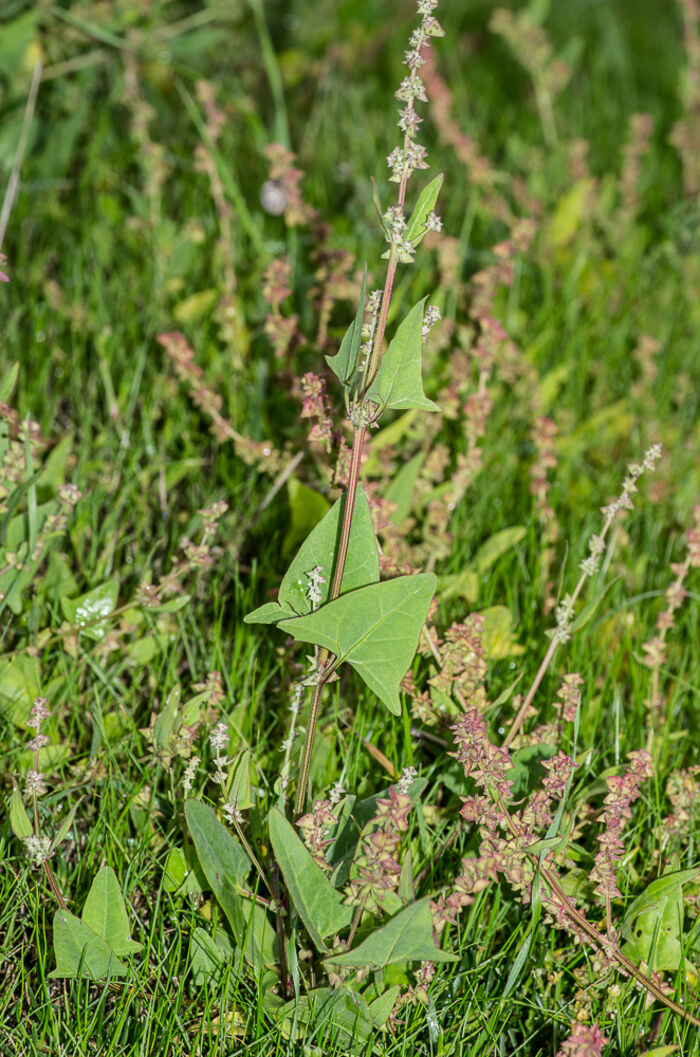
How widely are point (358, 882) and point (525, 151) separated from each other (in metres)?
3.09

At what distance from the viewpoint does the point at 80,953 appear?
1.52m

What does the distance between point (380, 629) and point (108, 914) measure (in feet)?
1.84

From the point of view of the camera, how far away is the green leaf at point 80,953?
149 cm

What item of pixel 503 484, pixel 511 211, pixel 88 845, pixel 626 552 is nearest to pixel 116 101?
pixel 511 211

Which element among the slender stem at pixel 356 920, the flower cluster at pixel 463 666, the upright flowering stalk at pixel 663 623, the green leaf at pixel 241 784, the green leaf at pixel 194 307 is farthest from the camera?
the green leaf at pixel 194 307

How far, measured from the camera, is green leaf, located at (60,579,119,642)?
200 cm

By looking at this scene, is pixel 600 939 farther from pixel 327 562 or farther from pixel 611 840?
pixel 327 562

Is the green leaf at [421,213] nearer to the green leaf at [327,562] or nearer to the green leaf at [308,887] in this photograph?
the green leaf at [327,562]

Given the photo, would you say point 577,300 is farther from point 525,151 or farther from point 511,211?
point 525,151

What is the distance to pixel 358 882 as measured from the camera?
1.42m

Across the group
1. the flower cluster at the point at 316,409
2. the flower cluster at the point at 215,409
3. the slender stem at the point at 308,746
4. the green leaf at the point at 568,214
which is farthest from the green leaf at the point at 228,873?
the green leaf at the point at 568,214

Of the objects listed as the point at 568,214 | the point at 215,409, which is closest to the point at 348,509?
the point at 215,409

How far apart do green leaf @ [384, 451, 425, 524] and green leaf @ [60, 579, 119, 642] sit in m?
0.58

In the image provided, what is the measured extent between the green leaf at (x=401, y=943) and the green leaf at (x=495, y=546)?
0.98 m
